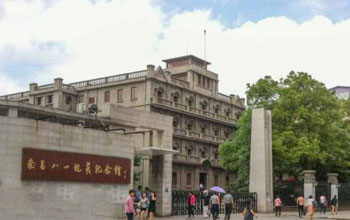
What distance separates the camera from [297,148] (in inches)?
1492

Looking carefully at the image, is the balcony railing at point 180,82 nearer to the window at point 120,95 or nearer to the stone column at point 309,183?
the window at point 120,95

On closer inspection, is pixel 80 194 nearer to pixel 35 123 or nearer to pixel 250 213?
pixel 35 123

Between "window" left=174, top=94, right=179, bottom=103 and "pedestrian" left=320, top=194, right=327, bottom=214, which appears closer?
"pedestrian" left=320, top=194, right=327, bottom=214

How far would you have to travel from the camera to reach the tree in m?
38.4

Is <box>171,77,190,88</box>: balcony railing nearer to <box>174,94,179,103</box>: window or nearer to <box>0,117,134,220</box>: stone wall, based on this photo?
<box>174,94,179,103</box>: window

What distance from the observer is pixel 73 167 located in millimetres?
20391

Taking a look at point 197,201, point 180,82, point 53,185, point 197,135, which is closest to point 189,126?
point 197,135

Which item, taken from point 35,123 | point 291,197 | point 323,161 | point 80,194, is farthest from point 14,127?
point 323,161

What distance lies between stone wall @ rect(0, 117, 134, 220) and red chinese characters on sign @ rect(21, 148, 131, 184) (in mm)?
200

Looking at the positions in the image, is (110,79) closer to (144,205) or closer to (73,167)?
(144,205)

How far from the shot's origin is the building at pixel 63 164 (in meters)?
18.4

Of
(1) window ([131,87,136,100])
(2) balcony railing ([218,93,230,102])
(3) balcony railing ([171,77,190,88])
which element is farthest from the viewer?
(2) balcony railing ([218,93,230,102])

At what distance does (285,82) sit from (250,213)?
87.4 ft

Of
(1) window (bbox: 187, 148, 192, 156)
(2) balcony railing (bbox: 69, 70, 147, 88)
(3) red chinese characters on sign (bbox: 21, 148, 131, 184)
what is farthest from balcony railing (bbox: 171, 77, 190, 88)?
(3) red chinese characters on sign (bbox: 21, 148, 131, 184)
